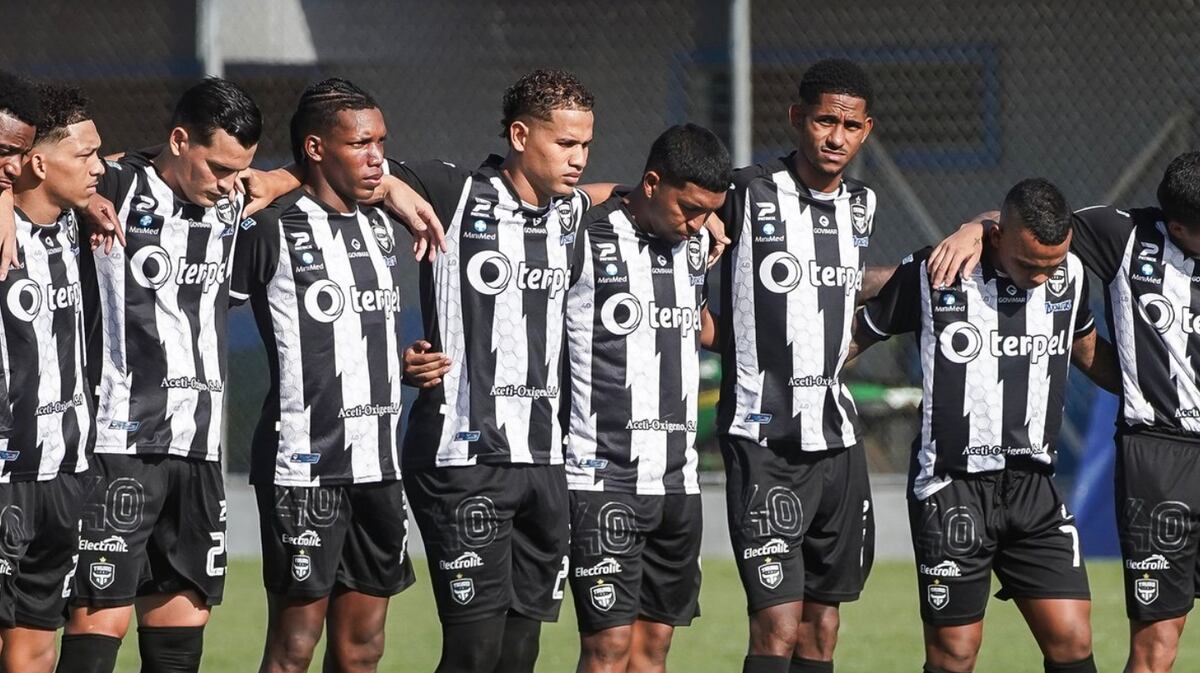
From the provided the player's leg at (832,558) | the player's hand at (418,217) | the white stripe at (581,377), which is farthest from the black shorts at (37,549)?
the player's leg at (832,558)

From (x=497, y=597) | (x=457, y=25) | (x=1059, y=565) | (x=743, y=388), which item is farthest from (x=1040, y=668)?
(x=457, y=25)

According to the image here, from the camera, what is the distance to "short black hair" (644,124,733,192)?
577 cm

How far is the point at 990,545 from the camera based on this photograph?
591 centimetres

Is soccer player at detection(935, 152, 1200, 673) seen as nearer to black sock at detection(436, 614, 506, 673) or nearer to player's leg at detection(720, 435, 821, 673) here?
player's leg at detection(720, 435, 821, 673)

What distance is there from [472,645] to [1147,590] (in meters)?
2.30

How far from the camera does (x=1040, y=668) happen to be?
7477mm

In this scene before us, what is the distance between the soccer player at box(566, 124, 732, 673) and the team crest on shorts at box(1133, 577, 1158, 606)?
1.52 meters

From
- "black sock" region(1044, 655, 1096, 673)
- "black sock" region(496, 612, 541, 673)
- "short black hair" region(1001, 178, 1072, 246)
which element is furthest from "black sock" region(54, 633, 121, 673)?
"short black hair" region(1001, 178, 1072, 246)

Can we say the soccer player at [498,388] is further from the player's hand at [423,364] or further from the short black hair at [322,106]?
the short black hair at [322,106]

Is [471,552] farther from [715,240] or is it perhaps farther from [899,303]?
[899,303]

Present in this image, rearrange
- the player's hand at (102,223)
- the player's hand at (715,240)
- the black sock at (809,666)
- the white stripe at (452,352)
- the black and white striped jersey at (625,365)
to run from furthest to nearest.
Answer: the black sock at (809,666), the player's hand at (715,240), the black and white striped jersey at (625,365), the white stripe at (452,352), the player's hand at (102,223)

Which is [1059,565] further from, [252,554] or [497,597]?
[252,554]

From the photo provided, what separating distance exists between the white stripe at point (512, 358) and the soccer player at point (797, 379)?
0.80 metres

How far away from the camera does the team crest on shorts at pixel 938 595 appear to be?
593cm
